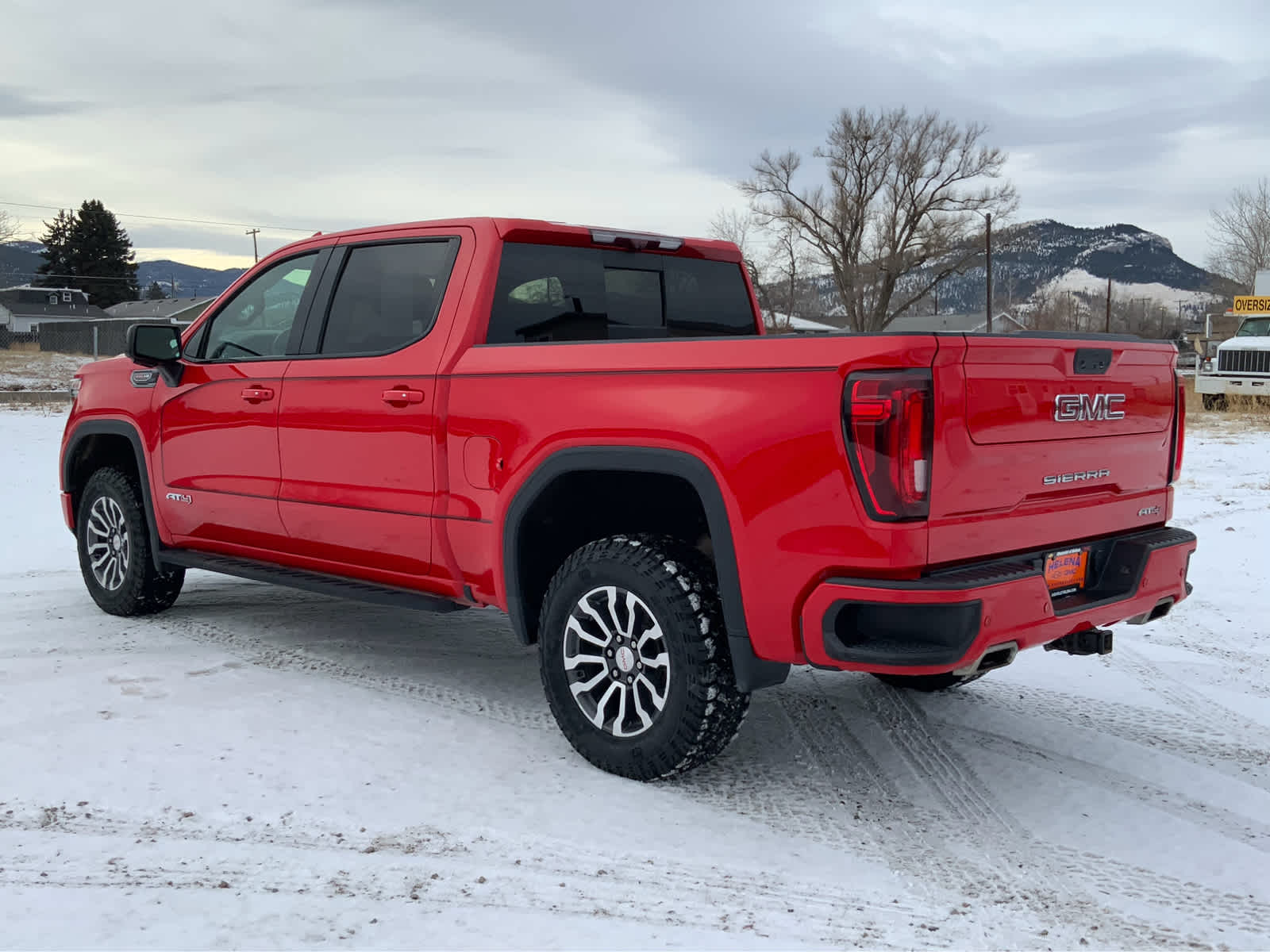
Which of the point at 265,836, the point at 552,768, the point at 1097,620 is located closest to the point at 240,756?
the point at 265,836

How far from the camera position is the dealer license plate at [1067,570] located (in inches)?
136

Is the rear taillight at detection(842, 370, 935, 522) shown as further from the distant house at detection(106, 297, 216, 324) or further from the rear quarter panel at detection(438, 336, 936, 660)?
the distant house at detection(106, 297, 216, 324)

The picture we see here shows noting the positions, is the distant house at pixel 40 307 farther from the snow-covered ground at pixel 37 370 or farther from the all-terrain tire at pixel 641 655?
the all-terrain tire at pixel 641 655

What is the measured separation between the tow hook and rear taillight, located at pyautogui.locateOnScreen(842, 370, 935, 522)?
3.18 feet

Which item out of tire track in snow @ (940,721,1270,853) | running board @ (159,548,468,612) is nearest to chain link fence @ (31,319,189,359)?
running board @ (159,548,468,612)

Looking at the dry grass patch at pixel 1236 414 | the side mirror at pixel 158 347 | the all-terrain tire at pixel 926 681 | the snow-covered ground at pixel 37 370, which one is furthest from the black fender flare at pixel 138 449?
the snow-covered ground at pixel 37 370

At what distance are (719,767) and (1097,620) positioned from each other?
4.42 ft

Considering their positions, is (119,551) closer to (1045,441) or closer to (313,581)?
(313,581)

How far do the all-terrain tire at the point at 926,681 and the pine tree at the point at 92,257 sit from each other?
263 feet

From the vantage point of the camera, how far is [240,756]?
389 centimetres

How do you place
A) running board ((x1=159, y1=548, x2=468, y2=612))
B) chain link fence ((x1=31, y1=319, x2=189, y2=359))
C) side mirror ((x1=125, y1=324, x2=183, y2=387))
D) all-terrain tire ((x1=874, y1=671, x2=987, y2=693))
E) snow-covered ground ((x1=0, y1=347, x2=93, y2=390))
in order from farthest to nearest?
chain link fence ((x1=31, y1=319, x2=189, y2=359)) < snow-covered ground ((x1=0, y1=347, x2=93, y2=390)) < side mirror ((x1=125, y1=324, x2=183, y2=387)) < all-terrain tire ((x1=874, y1=671, x2=987, y2=693)) < running board ((x1=159, y1=548, x2=468, y2=612))

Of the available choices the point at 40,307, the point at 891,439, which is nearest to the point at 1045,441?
the point at 891,439

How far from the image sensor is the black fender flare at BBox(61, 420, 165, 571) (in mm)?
5664

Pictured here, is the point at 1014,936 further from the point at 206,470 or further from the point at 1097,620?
the point at 206,470
